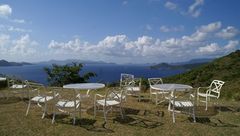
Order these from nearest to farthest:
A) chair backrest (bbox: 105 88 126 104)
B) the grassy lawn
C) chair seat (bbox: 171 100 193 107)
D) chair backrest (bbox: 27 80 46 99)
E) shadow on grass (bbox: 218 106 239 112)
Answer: the grassy lawn, chair seat (bbox: 171 100 193 107), chair backrest (bbox: 105 88 126 104), chair backrest (bbox: 27 80 46 99), shadow on grass (bbox: 218 106 239 112)

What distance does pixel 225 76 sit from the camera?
1345 centimetres

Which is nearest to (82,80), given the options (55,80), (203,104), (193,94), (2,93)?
(55,80)

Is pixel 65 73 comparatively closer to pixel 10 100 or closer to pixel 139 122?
pixel 10 100

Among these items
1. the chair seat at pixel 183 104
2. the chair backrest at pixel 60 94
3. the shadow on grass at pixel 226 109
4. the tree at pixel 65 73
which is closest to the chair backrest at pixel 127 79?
the chair backrest at pixel 60 94

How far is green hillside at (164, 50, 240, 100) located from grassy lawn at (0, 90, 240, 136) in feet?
7.16

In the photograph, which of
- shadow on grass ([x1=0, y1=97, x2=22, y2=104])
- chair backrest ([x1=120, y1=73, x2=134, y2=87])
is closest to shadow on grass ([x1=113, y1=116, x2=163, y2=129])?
chair backrest ([x1=120, y1=73, x2=134, y2=87])

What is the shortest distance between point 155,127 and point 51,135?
2.16 meters

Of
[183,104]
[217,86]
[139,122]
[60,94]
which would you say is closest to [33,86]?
[60,94]

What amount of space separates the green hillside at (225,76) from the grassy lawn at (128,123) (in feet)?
7.16

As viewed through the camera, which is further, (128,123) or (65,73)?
(65,73)

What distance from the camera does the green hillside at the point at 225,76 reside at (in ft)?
29.8

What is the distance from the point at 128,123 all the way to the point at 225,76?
989cm

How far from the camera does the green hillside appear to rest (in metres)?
9.08

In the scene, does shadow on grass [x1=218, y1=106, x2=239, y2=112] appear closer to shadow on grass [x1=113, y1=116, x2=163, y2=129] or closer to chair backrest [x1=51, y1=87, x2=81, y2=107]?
shadow on grass [x1=113, y1=116, x2=163, y2=129]
